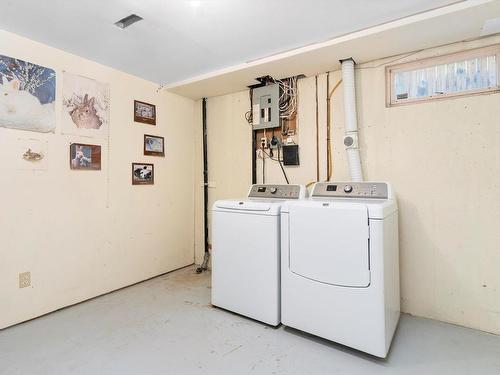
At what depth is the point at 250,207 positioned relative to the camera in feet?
7.66

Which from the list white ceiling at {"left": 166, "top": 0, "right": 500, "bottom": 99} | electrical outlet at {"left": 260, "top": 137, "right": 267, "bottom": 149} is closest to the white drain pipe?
white ceiling at {"left": 166, "top": 0, "right": 500, "bottom": 99}

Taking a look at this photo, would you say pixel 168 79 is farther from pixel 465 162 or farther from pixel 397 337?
pixel 397 337

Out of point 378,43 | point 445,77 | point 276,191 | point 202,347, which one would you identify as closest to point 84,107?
point 276,191

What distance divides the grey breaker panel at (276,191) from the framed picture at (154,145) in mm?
1253

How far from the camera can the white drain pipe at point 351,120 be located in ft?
8.38

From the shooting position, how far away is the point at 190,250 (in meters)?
3.82

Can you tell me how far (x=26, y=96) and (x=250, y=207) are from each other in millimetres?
1988

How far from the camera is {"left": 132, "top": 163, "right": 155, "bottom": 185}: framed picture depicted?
3.13m

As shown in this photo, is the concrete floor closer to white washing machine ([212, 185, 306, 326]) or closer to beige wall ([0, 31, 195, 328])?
white washing machine ([212, 185, 306, 326])

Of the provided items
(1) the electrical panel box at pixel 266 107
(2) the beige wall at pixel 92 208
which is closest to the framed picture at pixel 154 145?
(2) the beige wall at pixel 92 208

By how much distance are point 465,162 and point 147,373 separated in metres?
2.68

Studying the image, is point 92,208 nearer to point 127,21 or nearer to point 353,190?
point 127,21

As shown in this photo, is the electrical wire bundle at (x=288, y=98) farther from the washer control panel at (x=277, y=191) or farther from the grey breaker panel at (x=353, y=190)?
the grey breaker panel at (x=353, y=190)

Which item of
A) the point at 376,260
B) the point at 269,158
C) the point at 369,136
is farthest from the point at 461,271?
the point at 269,158
